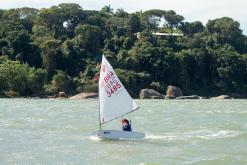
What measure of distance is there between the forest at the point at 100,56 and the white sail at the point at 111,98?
65421mm

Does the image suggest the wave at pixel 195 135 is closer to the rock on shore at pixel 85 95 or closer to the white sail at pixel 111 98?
the white sail at pixel 111 98

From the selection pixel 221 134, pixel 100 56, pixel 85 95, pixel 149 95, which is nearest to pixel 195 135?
pixel 221 134

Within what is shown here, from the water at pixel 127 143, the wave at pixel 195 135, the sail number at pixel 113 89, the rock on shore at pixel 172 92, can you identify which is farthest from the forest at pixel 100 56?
the sail number at pixel 113 89

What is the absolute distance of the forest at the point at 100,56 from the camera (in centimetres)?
10162

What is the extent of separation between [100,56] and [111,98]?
8248 cm

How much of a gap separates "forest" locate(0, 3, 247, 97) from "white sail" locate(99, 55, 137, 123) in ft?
215

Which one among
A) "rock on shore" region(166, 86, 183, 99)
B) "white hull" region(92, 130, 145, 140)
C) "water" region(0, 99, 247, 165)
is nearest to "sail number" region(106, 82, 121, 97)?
"white hull" region(92, 130, 145, 140)

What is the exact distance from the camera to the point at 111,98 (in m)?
32.8

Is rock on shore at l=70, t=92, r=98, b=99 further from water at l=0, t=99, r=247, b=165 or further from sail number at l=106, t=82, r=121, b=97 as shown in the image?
sail number at l=106, t=82, r=121, b=97

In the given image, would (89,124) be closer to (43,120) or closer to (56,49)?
(43,120)

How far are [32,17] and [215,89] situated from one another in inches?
1692

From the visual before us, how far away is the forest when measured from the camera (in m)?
102

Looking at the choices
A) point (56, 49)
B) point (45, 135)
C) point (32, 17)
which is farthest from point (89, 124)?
point (32, 17)

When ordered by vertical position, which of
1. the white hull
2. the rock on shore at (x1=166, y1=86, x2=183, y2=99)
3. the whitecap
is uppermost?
the white hull
